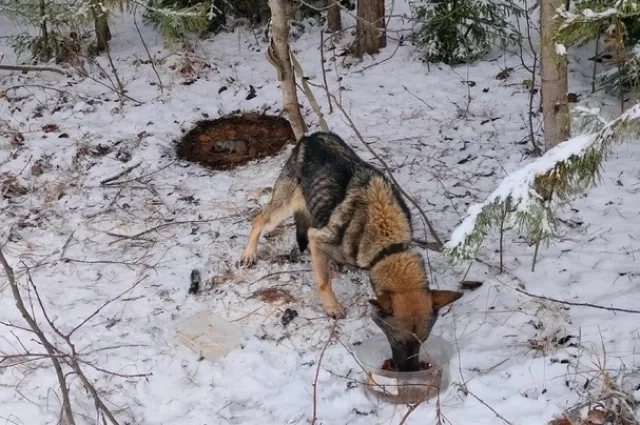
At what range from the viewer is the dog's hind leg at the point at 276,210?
574 cm

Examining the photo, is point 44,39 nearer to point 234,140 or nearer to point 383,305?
point 234,140

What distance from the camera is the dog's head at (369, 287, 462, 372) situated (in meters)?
4.12

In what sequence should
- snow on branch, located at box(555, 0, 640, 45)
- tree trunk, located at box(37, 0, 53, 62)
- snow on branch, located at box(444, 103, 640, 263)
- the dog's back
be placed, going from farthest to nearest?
tree trunk, located at box(37, 0, 53, 62)
the dog's back
snow on branch, located at box(555, 0, 640, 45)
snow on branch, located at box(444, 103, 640, 263)

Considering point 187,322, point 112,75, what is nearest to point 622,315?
point 187,322

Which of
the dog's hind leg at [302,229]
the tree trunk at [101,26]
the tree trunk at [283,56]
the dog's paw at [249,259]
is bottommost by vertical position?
the dog's paw at [249,259]

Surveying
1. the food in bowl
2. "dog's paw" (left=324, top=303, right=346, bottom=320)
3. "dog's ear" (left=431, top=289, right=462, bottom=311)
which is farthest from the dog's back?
the food in bowl

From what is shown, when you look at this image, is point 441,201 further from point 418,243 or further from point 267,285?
point 267,285

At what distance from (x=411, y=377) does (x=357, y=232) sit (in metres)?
1.23

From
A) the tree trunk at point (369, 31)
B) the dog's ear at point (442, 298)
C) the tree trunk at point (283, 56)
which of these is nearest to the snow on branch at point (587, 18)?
the dog's ear at point (442, 298)

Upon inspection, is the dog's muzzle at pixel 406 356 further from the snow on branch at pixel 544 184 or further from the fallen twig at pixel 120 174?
the fallen twig at pixel 120 174

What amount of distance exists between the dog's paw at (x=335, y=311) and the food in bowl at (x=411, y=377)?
519 millimetres

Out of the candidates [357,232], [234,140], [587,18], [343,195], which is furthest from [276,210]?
[587,18]

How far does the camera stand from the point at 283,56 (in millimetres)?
6156

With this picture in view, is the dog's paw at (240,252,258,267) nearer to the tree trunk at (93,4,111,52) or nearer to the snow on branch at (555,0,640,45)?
the snow on branch at (555,0,640,45)
